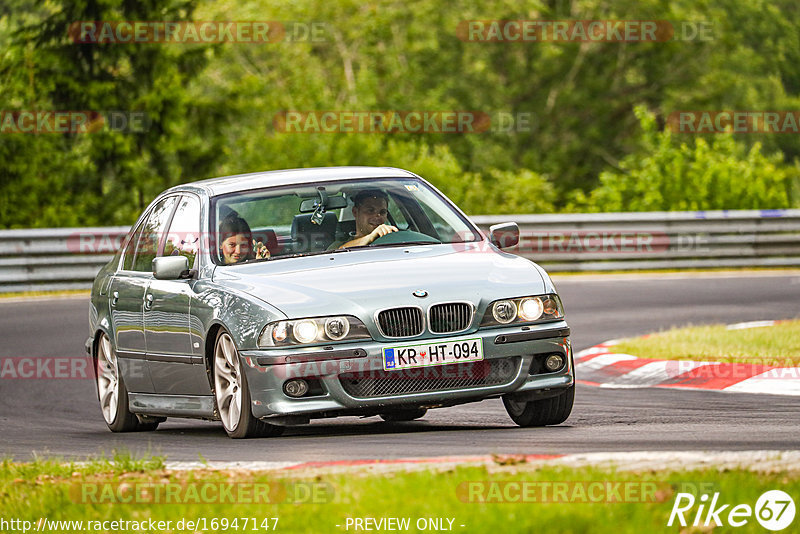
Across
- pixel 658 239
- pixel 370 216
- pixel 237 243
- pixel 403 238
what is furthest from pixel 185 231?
pixel 658 239

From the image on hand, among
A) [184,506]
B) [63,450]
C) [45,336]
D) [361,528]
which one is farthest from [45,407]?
[361,528]

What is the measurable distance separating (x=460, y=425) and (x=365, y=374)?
1.57m

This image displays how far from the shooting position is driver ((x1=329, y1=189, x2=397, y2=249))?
9.56 meters

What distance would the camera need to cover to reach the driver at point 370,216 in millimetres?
9562

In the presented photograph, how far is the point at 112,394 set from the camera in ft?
35.2

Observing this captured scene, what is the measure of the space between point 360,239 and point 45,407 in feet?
13.2

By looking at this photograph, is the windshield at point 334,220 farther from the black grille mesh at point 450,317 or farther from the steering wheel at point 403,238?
the black grille mesh at point 450,317

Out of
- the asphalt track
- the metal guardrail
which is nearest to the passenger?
the asphalt track

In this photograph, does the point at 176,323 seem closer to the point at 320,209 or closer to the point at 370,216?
the point at 320,209

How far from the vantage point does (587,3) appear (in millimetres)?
49562

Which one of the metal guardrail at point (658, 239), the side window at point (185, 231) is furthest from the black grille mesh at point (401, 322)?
the metal guardrail at point (658, 239)

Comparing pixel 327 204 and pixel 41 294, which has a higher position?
pixel 327 204

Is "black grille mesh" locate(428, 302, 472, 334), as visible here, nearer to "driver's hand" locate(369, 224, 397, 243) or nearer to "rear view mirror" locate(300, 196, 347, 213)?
"driver's hand" locate(369, 224, 397, 243)

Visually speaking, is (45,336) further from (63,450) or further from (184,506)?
(184,506)
